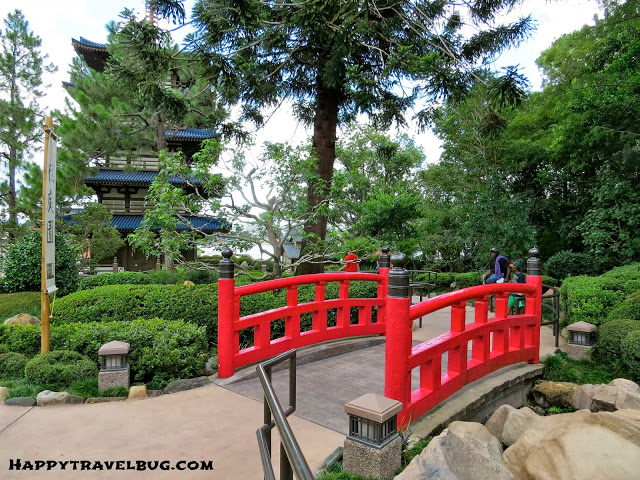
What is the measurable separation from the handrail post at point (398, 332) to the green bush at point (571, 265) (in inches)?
480

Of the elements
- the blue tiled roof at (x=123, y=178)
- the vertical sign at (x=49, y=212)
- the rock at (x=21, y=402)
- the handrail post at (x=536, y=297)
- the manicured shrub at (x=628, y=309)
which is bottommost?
the rock at (x=21, y=402)

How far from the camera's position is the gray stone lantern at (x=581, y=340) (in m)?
6.68

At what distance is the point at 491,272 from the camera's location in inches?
376

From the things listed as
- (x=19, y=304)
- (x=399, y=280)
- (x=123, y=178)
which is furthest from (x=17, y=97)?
(x=399, y=280)

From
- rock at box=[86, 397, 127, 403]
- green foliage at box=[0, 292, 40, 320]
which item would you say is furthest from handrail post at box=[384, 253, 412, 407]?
green foliage at box=[0, 292, 40, 320]

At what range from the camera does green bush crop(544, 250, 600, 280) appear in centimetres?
1351

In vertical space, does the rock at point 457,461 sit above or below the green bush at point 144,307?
below

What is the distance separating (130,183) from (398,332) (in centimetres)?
2251

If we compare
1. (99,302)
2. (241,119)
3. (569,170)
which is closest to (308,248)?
(99,302)

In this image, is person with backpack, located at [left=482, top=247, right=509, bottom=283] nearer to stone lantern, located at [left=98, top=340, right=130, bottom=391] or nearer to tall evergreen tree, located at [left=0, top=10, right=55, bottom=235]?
stone lantern, located at [left=98, top=340, right=130, bottom=391]

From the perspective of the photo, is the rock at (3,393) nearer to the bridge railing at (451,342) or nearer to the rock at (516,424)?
the bridge railing at (451,342)

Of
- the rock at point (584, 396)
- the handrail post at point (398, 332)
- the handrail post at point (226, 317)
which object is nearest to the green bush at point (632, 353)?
the rock at point (584, 396)

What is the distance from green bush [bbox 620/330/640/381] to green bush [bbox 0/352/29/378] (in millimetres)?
7657

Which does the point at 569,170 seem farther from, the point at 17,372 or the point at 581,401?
the point at 17,372
